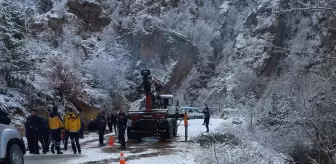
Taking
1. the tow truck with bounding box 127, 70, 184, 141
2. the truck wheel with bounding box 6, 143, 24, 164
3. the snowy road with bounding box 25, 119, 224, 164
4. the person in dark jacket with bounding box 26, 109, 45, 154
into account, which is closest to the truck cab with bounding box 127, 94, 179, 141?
the tow truck with bounding box 127, 70, 184, 141

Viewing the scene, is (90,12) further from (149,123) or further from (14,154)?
(14,154)

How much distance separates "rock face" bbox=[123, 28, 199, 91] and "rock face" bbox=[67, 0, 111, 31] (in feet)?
14.5

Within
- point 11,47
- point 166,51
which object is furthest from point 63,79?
point 166,51

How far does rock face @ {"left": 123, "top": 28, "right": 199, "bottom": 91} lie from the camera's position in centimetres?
6419

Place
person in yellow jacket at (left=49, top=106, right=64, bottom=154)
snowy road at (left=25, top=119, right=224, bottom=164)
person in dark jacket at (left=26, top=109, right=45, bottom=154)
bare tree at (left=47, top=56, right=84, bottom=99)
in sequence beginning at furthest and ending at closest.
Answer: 1. bare tree at (left=47, top=56, right=84, bottom=99)
2. person in yellow jacket at (left=49, top=106, right=64, bottom=154)
3. person in dark jacket at (left=26, top=109, right=45, bottom=154)
4. snowy road at (left=25, top=119, right=224, bottom=164)

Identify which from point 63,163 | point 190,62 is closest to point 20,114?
point 63,163

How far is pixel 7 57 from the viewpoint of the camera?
24375 millimetres

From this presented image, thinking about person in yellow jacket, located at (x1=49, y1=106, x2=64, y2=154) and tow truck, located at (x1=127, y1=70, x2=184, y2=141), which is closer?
person in yellow jacket, located at (x1=49, y1=106, x2=64, y2=154)

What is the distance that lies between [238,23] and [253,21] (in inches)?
251

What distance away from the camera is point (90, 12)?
62.9 metres

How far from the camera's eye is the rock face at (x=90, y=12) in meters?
61.9

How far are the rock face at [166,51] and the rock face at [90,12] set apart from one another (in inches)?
174

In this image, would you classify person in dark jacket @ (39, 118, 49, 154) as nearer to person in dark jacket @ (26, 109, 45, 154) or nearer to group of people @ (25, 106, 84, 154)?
group of people @ (25, 106, 84, 154)

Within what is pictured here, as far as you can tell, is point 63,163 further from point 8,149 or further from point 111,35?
point 111,35
